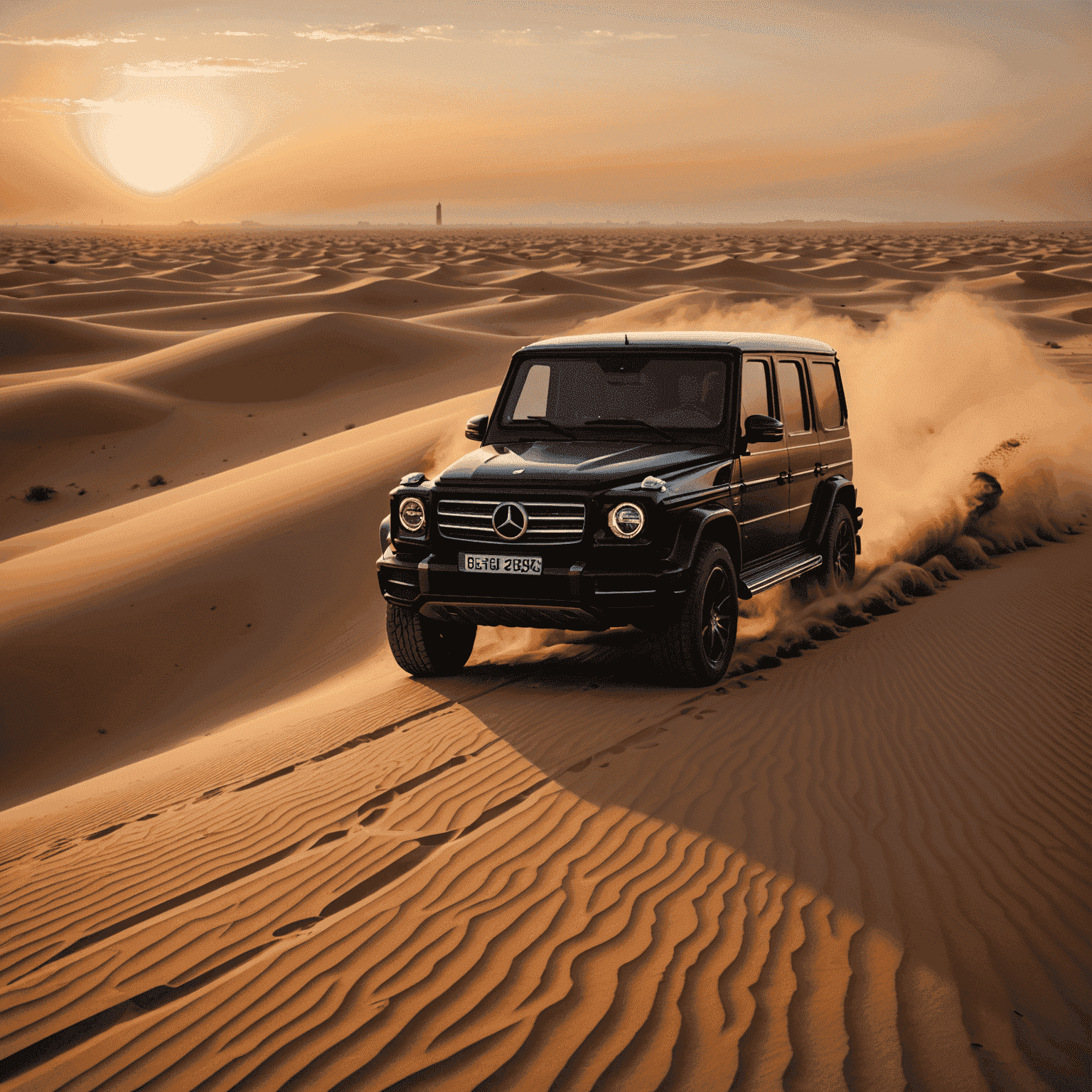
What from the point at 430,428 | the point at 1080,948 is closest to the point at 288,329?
the point at 430,428

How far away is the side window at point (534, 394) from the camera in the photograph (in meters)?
8.05

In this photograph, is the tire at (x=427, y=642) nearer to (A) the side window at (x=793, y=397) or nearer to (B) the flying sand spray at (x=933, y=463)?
(B) the flying sand spray at (x=933, y=463)

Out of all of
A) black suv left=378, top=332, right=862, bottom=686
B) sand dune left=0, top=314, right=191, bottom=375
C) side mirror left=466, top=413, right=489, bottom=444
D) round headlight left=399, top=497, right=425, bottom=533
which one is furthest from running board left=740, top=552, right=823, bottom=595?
sand dune left=0, top=314, right=191, bottom=375

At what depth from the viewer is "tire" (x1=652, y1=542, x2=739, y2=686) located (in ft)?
22.9

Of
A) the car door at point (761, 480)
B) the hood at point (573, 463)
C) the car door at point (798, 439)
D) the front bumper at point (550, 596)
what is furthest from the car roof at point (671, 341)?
the front bumper at point (550, 596)

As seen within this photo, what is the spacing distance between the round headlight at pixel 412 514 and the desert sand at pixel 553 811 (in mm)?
1168

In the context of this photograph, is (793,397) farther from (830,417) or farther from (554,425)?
(554,425)

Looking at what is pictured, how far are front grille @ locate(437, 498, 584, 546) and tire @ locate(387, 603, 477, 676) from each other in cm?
86

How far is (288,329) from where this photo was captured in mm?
31234

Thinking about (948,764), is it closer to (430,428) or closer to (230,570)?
(230,570)

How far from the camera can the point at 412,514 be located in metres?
7.29

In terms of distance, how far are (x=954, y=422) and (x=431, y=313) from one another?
33.9m

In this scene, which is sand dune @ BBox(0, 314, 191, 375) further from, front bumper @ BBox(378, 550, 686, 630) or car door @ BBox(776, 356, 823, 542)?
front bumper @ BBox(378, 550, 686, 630)

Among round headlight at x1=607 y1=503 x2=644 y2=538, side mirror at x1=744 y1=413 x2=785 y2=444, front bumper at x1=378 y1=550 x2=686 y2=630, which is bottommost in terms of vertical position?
front bumper at x1=378 y1=550 x2=686 y2=630
